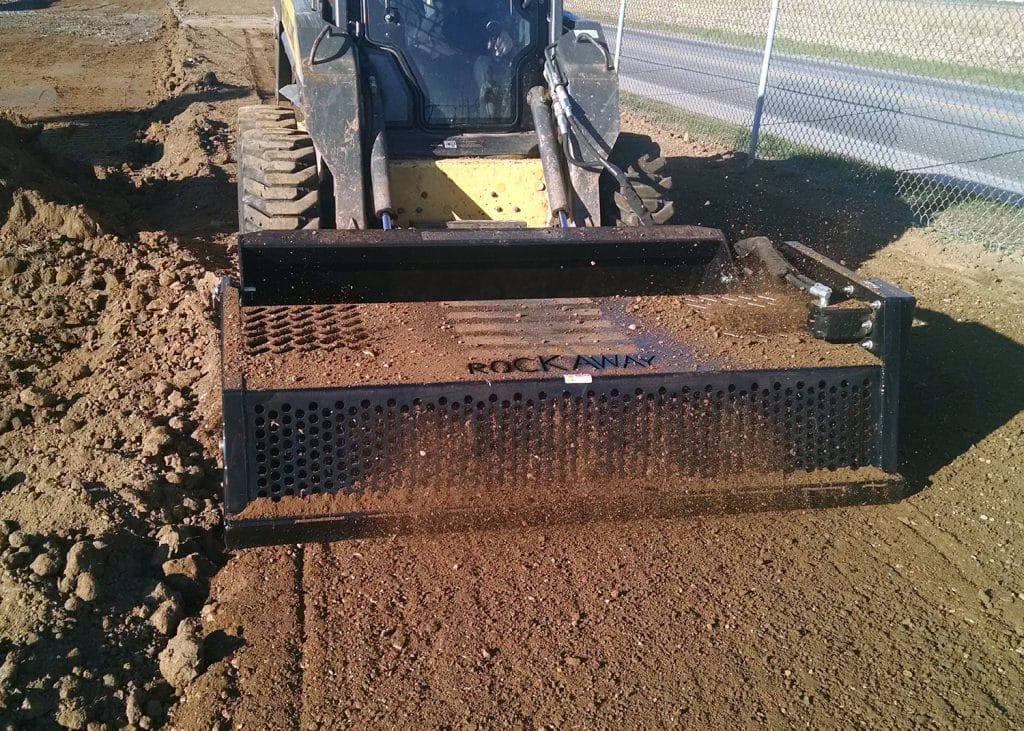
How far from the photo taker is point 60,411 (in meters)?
5.26

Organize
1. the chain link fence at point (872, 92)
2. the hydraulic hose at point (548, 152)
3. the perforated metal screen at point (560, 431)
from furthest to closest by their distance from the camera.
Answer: the chain link fence at point (872, 92) → the hydraulic hose at point (548, 152) → the perforated metal screen at point (560, 431)

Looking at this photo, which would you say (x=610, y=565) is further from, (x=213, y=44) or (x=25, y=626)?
(x=213, y=44)

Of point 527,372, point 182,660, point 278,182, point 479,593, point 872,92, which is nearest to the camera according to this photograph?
point 182,660

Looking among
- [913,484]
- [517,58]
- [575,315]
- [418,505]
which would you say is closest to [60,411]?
[418,505]

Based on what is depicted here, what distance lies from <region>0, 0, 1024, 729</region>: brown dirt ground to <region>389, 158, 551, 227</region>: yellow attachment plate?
4.72 ft

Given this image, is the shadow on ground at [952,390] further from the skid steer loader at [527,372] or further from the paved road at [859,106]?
the paved road at [859,106]

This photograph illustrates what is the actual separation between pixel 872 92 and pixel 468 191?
29.7 feet

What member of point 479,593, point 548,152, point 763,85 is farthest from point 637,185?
point 763,85

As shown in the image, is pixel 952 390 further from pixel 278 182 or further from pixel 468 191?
pixel 278 182

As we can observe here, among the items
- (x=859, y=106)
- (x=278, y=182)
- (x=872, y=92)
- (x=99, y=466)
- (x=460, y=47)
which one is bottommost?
(x=99, y=466)

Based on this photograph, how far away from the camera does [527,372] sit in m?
4.03

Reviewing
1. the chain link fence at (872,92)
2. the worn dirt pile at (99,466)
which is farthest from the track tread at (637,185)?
the chain link fence at (872,92)

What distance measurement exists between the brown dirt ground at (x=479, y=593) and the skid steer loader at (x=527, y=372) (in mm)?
193

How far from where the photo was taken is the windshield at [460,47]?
6191 millimetres
